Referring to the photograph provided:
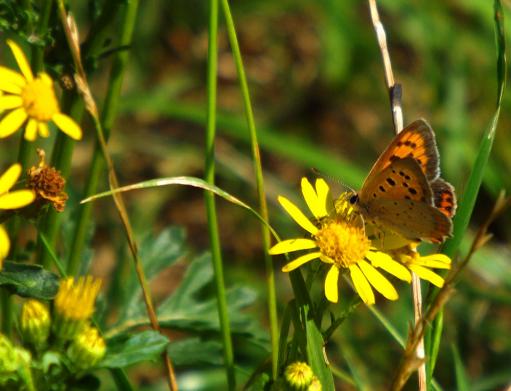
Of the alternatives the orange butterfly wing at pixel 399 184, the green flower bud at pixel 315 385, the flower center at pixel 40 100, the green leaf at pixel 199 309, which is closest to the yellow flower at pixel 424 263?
the orange butterfly wing at pixel 399 184

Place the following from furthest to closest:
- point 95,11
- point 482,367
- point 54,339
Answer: point 482,367, point 95,11, point 54,339

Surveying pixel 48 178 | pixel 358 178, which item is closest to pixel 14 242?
pixel 48 178

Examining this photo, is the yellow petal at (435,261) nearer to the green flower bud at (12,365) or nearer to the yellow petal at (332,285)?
the yellow petal at (332,285)

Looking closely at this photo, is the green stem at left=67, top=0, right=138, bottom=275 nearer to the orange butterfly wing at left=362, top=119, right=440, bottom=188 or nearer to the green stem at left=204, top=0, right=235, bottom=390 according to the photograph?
the green stem at left=204, top=0, right=235, bottom=390

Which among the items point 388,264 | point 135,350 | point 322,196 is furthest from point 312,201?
point 135,350

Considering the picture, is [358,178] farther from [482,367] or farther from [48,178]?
[48,178]

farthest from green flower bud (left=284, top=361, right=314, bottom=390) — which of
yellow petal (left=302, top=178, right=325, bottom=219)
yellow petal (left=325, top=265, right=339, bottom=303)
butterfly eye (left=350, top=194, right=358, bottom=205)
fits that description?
butterfly eye (left=350, top=194, right=358, bottom=205)
